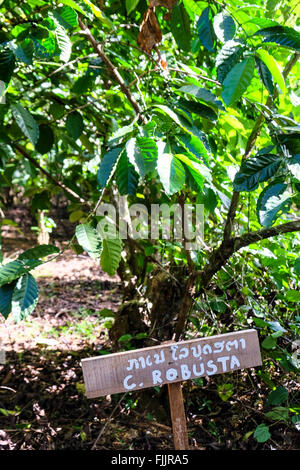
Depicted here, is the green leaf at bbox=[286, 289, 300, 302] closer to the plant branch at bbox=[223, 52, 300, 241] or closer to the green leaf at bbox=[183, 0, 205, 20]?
the plant branch at bbox=[223, 52, 300, 241]

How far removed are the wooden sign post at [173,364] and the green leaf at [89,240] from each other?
0.39 meters

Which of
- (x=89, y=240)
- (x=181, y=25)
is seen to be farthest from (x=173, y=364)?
(x=181, y=25)

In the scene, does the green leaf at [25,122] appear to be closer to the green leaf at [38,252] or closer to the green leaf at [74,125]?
the green leaf at [74,125]

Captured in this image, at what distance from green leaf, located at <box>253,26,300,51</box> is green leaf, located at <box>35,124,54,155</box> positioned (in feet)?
3.73

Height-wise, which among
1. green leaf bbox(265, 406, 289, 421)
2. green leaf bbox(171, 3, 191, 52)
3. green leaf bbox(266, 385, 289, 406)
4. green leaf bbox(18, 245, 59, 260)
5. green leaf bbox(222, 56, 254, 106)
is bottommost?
green leaf bbox(265, 406, 289, 421)

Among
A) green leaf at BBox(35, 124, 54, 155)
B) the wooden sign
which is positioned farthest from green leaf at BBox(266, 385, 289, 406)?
green leaf at BBox(35, 124, 54, 155)

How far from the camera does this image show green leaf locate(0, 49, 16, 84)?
1185 millimetres

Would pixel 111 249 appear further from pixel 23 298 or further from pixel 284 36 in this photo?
pixel 284 36

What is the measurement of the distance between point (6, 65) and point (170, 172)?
0.62m

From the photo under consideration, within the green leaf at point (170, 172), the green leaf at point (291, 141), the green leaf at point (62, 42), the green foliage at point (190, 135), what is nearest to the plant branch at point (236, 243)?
the green foliage at point (190, 135)

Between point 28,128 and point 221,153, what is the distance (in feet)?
2.71

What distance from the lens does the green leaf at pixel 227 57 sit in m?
1.04

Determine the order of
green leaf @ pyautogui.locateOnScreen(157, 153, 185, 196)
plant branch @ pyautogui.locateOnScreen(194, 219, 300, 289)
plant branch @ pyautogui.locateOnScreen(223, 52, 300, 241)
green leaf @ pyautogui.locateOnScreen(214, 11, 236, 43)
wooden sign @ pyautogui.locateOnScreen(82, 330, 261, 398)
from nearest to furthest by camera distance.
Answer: green leaf @ pyautogui.locateOnScreen(157, 153, 185, 196) < green leaf @ pyautogui.locateOnScreen(214, 11, 236, 43) < wooden sign @ pyautogui.locateOnScreen(82, 330, 261, 398) < plant branch @ pyautogui.locateOnScreen(194, 219, 300, 289) < plant branch @ pyautogui.locateOnScreen(223, 52, 300, 241)
